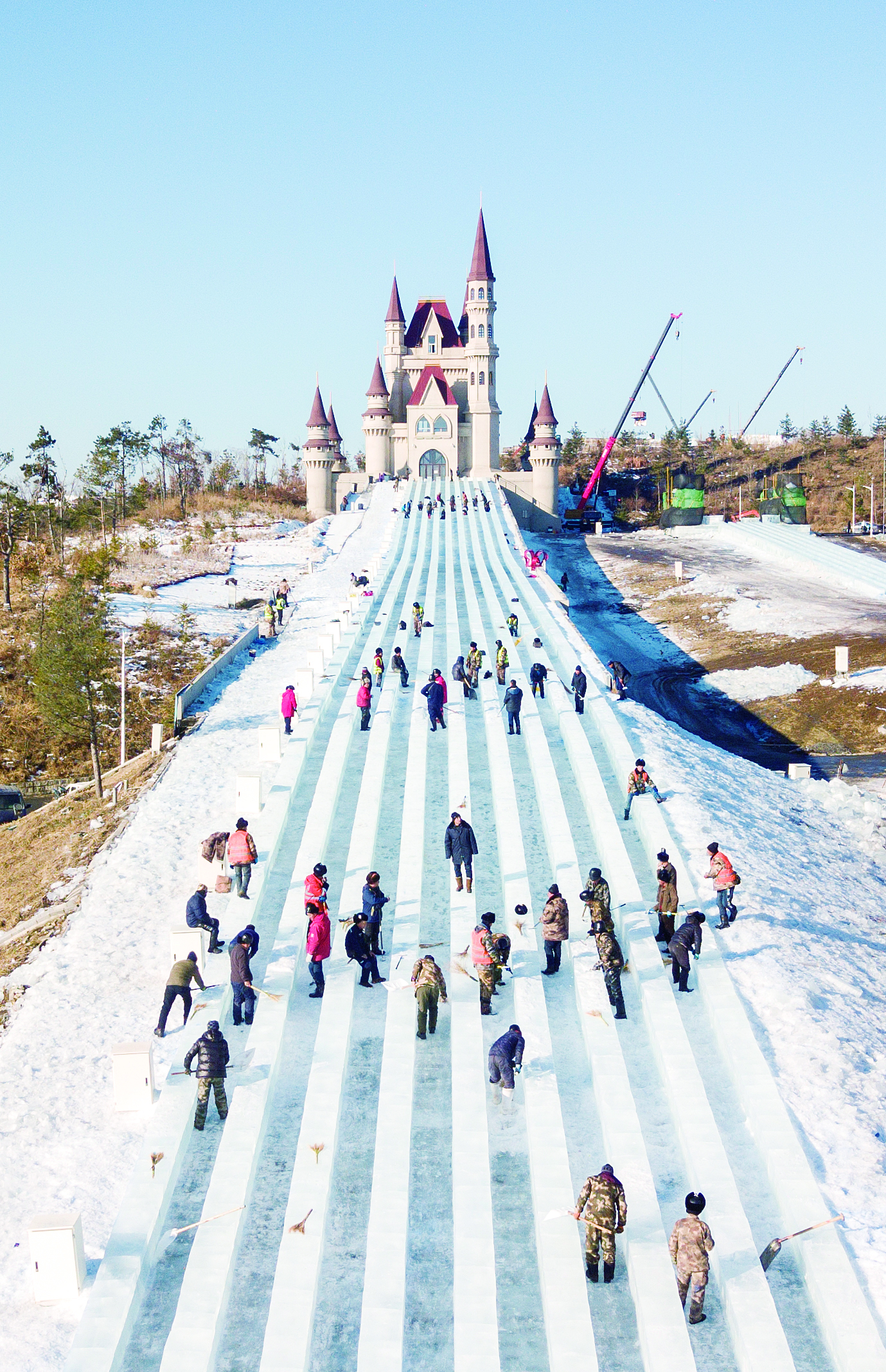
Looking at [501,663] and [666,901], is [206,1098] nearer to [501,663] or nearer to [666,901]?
[666,901]

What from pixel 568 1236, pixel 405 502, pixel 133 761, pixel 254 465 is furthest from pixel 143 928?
pixel 254 465

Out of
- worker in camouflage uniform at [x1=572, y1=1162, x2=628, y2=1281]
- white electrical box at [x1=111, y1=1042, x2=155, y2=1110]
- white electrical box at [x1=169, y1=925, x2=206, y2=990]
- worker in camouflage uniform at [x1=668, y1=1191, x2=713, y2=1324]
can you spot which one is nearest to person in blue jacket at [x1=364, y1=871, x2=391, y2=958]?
white electrical box at [x1=169, y1=925, x2=206, y2=990]

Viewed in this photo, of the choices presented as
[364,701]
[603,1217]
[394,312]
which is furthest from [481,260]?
[603,1217]

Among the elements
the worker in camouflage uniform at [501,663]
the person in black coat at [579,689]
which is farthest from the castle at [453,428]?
the person in black coat at [579,689]

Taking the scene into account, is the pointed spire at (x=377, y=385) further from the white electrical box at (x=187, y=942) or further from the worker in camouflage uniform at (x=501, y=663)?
the white electrical box at (x=187, y=942)

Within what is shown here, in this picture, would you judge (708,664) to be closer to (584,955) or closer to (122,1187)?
(584,955)

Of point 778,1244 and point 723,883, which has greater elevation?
point 723,883
